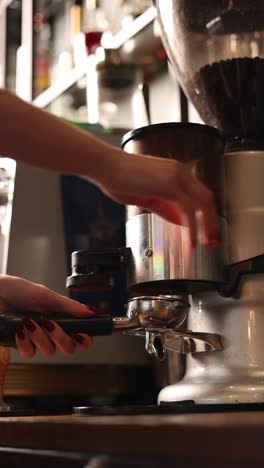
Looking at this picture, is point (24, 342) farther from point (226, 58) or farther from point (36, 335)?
point (226, 58)

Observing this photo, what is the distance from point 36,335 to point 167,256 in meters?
0.15

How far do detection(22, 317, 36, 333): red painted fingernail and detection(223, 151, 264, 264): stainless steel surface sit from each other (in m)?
0.20

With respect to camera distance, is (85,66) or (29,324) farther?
(85,66)

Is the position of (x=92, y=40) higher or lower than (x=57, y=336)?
higher

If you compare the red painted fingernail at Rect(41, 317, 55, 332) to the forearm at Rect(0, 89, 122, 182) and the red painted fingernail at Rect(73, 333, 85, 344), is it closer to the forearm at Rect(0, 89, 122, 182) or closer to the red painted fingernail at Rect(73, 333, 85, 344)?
the red painted fingernail at Rect(73, 333, 85, 344)

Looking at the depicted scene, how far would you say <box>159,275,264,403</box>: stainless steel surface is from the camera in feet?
2.54

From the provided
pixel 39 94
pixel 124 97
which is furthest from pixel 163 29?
pixel 39 94

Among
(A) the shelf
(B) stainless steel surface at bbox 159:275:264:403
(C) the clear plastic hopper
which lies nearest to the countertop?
(B) stainless steel surface at bbox 159:275:264:403

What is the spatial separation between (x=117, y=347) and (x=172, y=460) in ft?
2.69

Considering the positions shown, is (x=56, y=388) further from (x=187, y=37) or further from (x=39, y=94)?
(x=39, y=94)

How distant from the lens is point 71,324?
2.53ft

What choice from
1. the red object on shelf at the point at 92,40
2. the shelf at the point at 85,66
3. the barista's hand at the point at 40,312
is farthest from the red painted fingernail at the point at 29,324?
the red object on shelf at the point at 92,40

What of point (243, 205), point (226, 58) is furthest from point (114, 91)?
point (243, 205)

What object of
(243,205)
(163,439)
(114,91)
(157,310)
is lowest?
(163,439)
